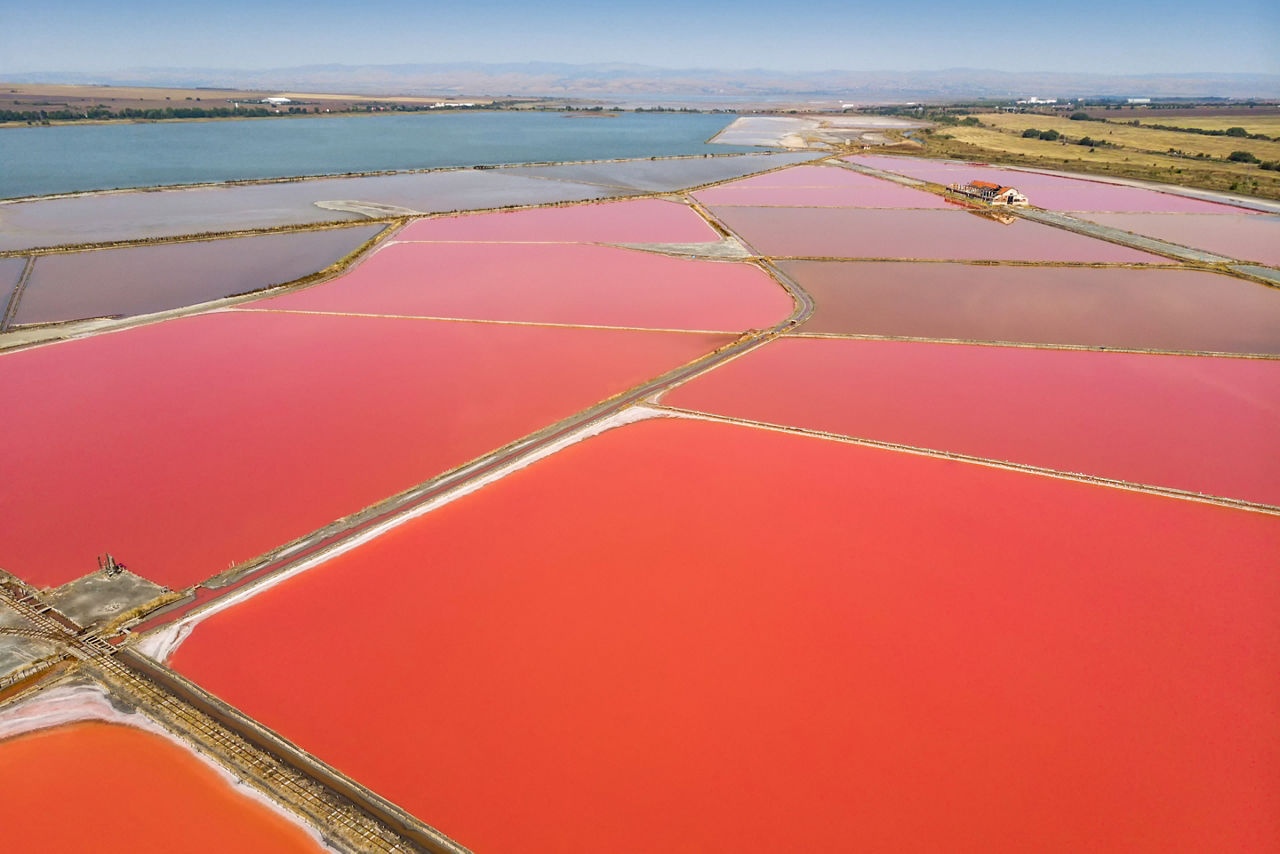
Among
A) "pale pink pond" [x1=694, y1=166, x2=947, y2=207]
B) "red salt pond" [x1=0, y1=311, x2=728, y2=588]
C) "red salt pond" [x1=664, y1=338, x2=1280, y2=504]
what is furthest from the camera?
"pale pink pond" [x1=694, y1=166, x2=947, y2=207]

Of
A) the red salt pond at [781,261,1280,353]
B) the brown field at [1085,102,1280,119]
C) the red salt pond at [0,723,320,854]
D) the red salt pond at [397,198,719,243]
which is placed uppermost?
the brown field at [1085,102,1280,119]

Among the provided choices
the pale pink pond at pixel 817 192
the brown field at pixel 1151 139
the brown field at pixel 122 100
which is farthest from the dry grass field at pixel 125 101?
the brown field at pixel 1151 139

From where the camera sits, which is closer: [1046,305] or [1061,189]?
[1046,305]

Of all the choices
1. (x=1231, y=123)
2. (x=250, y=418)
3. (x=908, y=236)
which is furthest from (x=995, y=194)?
(x=1231, y=123)

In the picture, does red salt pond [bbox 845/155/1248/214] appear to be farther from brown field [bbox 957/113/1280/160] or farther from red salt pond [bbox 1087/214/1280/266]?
brown field [bbox 957/113/1280/160]

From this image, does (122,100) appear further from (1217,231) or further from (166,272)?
(1217,231)

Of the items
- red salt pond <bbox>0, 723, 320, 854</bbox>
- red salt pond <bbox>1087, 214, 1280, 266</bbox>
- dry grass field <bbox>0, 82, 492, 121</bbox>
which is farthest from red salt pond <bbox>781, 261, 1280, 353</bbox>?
dry grass field <bbox>0, 82, 492, 121</bbox>

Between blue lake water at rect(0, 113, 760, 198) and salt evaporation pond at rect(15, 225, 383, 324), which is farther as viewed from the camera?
blue lake water at rect(0, 113, 760, 198)
